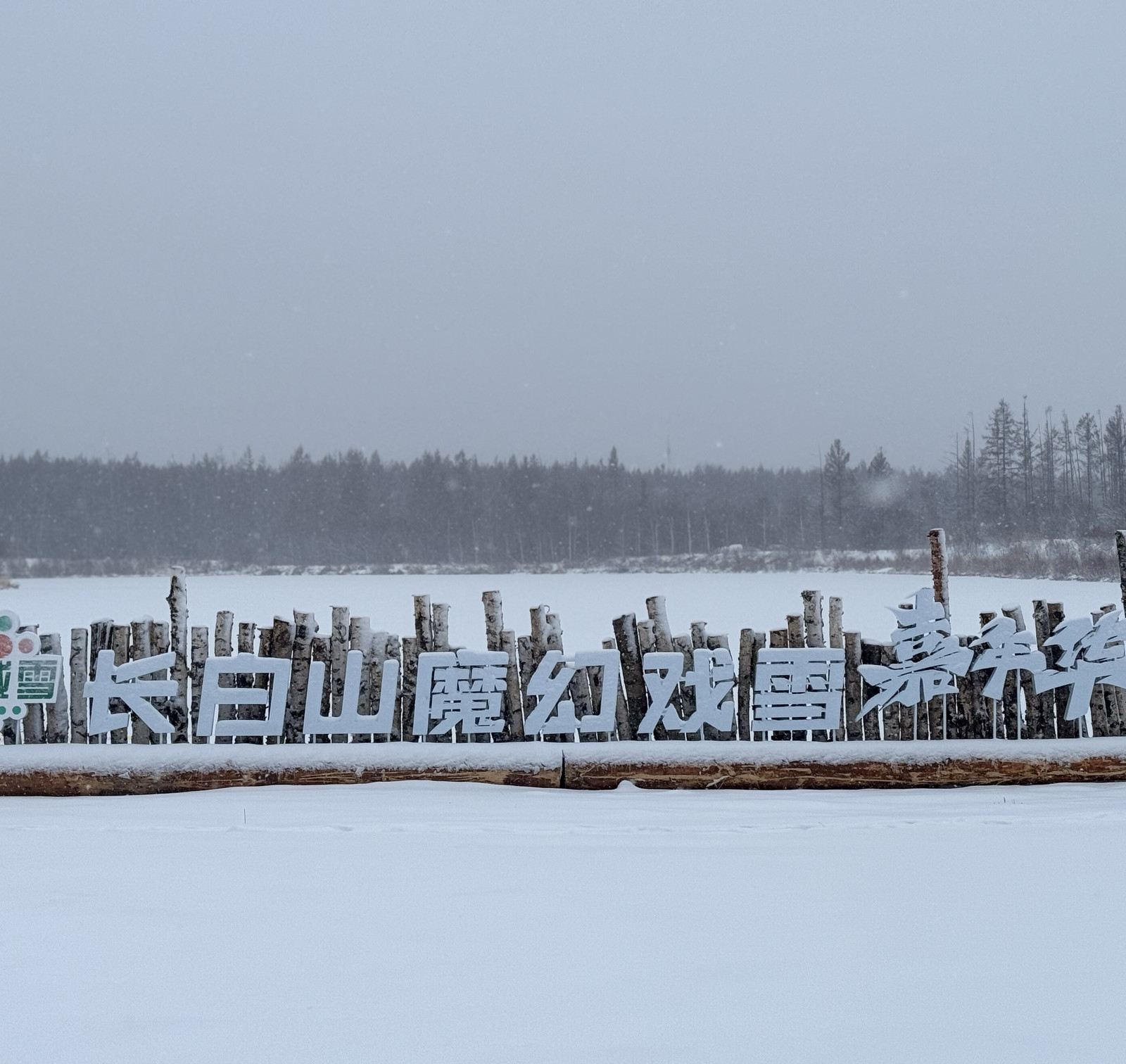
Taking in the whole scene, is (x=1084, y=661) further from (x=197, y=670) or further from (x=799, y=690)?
(x=197, y=670)

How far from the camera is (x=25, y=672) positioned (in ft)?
19.9

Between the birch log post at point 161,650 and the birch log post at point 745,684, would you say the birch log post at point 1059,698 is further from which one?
the birch log post at point 161,650

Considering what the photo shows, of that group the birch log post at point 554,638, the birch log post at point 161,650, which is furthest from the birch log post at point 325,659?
the birch log post at point 554,638

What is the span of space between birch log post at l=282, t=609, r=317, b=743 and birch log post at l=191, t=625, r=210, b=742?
20.6 inches

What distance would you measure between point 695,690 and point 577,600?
17972mm

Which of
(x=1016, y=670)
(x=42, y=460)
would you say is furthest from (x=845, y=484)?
(x=1016, y=670)

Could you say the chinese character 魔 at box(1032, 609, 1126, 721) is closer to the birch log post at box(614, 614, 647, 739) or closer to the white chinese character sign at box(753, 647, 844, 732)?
the white chinese character sign at box(753, 647, 844, 732)

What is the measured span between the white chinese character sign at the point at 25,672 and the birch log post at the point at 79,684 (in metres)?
0.10

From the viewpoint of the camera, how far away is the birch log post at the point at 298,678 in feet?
19.7

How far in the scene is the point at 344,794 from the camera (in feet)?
18.2

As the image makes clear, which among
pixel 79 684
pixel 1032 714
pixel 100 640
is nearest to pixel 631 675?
pixel 1032 714

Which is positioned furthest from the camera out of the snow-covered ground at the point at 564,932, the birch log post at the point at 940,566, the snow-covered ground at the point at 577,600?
the snow-covered ground at the point at 577,600

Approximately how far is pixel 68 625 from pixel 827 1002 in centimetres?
1550

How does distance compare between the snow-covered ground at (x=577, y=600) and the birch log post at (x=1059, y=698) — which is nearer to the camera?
the birch log post at (x=1059, y=698)
